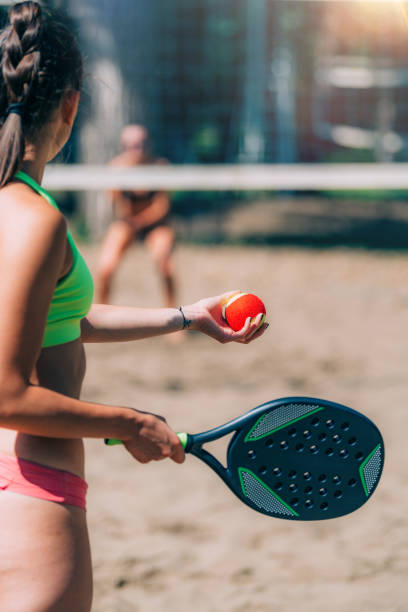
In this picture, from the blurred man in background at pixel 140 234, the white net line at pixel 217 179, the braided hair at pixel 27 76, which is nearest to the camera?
the braided hair at pixel 27 76

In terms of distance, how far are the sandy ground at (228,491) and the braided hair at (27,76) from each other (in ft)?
6.36

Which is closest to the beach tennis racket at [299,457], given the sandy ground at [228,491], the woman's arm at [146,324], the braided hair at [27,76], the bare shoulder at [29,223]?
the woman's arm at [146,324]

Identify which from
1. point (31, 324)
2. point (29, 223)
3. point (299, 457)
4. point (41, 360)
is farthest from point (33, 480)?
point (299, 457)

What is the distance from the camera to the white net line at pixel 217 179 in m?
7.62

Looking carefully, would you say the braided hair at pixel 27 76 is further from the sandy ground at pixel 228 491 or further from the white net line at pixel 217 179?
the white net line at pixel 217 179

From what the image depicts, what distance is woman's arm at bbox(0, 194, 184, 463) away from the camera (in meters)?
1.35

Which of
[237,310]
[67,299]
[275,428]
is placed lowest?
[275,428]

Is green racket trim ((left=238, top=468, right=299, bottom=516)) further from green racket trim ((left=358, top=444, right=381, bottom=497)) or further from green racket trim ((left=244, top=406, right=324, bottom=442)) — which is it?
green racket trim ((left=358, top=444, right=381, bottom=497))

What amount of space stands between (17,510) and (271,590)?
5.64 feet

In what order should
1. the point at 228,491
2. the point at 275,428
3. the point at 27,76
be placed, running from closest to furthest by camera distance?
the point at 27,76 < the point at 275,428 < the point at 228,491

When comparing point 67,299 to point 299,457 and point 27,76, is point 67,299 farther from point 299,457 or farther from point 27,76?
point 299,457

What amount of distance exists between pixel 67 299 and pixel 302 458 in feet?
2.22

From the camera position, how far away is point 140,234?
7.10 metres

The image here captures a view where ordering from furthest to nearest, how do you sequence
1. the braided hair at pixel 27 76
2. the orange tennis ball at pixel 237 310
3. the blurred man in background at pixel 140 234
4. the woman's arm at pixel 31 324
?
1. the blurred man in background at pixel 140 234
2. the orange tennis ball at pixel 237 310
3. the braided hair at pixel 27 76
4. the woman's arm at pixel 31 324
